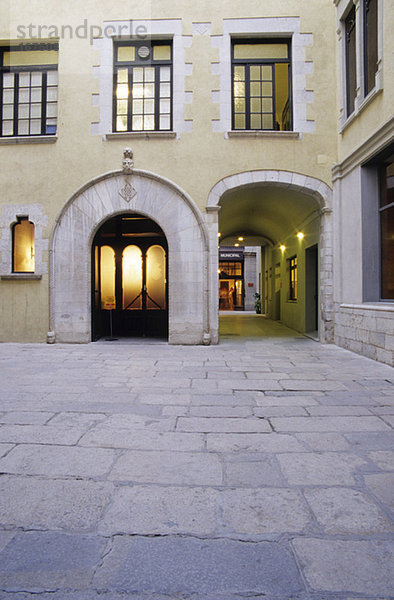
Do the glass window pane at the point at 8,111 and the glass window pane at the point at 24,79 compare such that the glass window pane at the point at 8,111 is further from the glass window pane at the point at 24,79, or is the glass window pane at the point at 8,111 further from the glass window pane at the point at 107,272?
the glass window pane at the point at 107,272

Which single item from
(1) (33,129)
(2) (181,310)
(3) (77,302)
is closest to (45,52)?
(1) (33,129)

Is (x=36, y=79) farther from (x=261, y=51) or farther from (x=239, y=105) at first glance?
(x=261, y=51)

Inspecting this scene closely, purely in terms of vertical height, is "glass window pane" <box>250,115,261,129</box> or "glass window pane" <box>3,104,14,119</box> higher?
"glass window pane" <box>3,104,14,119</box>

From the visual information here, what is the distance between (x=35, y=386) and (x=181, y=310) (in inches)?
189

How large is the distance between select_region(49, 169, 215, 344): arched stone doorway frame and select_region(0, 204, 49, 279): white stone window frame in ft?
0.95

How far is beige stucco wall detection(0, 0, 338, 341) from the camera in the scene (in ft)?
31.7

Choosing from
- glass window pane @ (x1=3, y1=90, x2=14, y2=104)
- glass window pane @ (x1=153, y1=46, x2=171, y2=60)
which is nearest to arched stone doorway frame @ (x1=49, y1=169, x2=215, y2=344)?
glass window pane @ (x1=153, y1=46, x2=171, y2=60)

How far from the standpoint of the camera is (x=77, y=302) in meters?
9.82

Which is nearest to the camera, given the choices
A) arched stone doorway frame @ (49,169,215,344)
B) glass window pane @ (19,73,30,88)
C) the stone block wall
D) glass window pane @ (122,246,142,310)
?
the stone block wall

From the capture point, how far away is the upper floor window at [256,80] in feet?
32.7

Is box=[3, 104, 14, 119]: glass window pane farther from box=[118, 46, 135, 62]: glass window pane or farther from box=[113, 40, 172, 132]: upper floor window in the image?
box=[118, 46, 135, 62]: glass window pane

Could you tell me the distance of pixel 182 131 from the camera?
9.75m

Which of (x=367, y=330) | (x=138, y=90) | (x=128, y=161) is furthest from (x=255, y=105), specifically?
(x=367, y=330)

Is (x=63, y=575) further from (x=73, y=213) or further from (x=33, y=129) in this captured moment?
(x=33, y=129)
